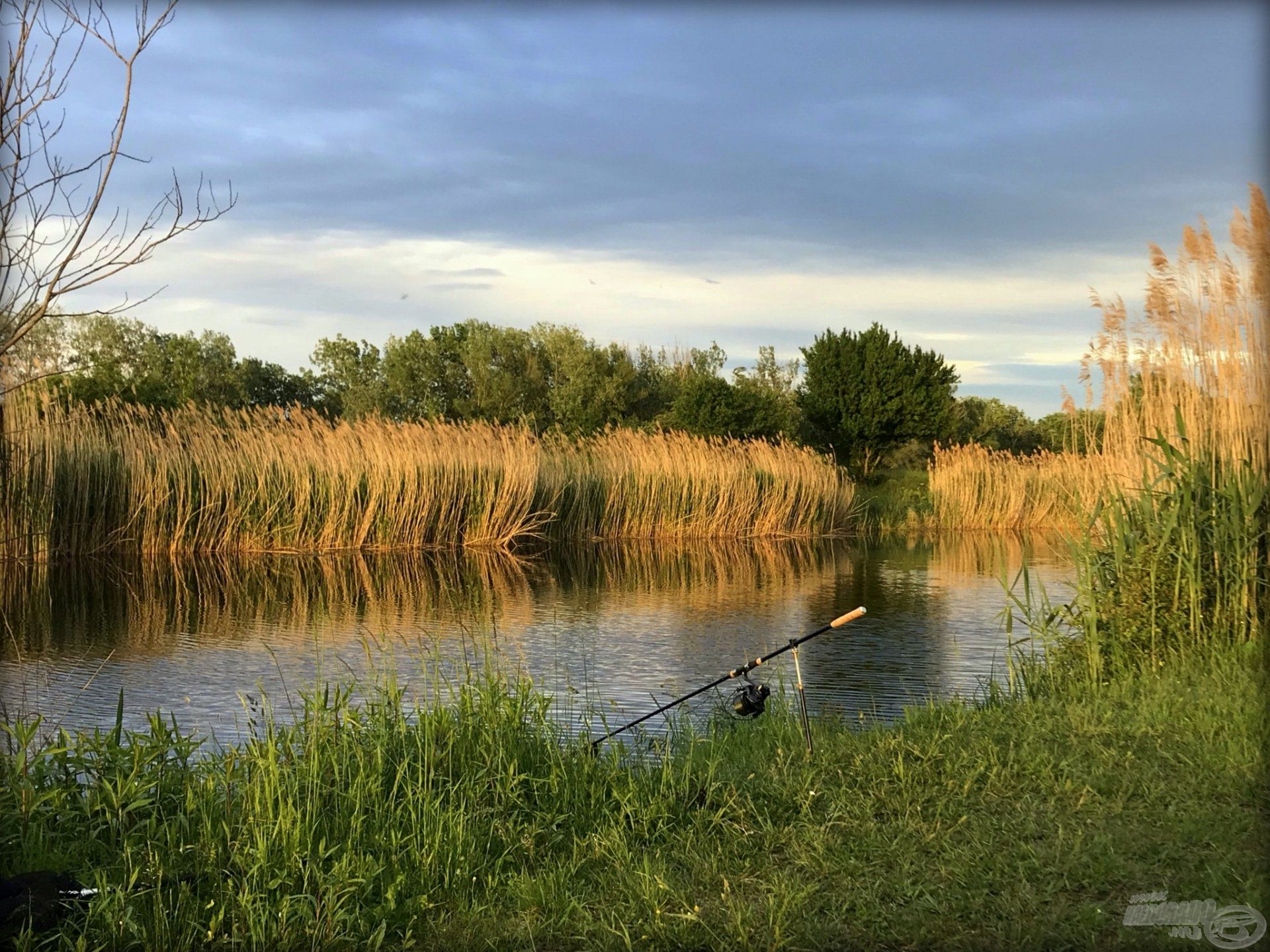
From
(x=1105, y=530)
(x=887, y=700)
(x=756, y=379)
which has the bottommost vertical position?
(x=887, y=700)

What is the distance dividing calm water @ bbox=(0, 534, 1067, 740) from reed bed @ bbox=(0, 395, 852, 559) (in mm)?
874

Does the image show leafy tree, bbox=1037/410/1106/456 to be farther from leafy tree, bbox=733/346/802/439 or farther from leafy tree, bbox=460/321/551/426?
leafy tree, bbox=460/321/551/426

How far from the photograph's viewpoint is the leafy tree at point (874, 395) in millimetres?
39906

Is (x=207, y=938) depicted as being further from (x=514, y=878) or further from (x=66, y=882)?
(x=514, y=878)

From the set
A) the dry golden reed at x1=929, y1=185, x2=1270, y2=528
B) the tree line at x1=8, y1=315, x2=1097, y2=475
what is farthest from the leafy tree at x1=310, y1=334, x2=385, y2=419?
the dry golden reed at x1=929, y1=185, x2=1270, y2=528

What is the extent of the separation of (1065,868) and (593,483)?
19209 millimetres

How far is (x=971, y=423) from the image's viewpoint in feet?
158

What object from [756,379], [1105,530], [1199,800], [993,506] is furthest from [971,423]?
[1199,800]

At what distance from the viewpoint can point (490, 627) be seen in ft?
35.7

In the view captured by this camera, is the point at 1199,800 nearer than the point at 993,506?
Yes

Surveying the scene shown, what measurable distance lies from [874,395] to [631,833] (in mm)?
36317

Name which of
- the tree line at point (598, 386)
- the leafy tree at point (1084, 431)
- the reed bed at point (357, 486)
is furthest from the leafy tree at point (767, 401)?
the leafy tree at point (1084, 431)

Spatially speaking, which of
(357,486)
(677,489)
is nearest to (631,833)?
(357,486)

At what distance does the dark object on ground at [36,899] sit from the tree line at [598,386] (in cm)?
3295
